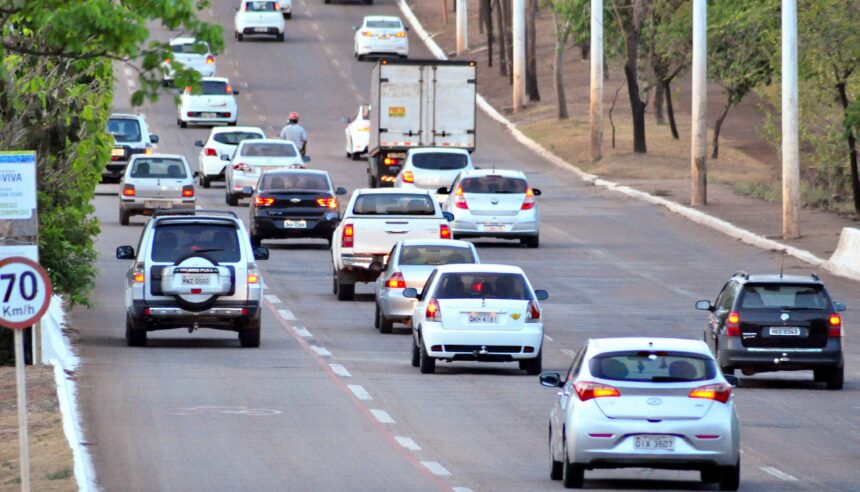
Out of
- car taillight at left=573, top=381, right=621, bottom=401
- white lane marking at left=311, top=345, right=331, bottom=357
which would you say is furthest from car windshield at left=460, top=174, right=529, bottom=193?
car taillight at left=573, top=381, right=621, bottom=401

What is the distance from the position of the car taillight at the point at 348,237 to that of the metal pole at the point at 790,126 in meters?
13.4

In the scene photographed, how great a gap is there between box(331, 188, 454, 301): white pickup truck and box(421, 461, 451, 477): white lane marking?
644 inches

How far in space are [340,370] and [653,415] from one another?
32.5ft

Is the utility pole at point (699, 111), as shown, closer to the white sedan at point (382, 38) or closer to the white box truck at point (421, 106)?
the white box truck at point (421, 106)

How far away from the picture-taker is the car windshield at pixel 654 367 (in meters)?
16.3

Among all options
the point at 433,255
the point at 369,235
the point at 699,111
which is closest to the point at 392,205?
the point at 369,235

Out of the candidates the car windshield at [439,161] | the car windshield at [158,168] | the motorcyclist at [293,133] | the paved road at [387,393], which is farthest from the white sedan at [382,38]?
the car windshield at [158,168]

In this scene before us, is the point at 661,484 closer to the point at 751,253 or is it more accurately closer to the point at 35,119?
the point at 35,119

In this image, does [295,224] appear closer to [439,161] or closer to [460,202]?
[460,202]

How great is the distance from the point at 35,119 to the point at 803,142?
141 ft

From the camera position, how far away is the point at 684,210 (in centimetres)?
5053

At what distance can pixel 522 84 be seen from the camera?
77250mm

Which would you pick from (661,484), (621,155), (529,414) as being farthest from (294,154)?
(661,484)

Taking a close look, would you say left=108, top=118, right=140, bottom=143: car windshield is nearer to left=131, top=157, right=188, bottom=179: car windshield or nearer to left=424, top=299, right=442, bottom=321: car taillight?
left=131, top=157, right=188, bottom=179: car windshield
